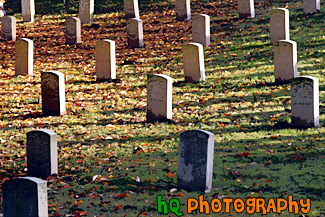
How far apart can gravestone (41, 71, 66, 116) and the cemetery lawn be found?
27cm

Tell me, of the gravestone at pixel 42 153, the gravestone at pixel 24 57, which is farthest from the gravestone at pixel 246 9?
the gravestone at pixel 42 153

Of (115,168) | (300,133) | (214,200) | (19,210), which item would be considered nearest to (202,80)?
(300,133)

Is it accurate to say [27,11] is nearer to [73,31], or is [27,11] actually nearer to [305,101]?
[73,31]

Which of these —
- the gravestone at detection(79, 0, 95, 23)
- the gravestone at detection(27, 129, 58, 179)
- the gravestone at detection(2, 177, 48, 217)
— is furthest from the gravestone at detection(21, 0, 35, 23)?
the gravestone at detection(2, 177, 48, 217)

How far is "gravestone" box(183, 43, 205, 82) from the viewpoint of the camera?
17.0 metres

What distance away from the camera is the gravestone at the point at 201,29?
818 inches

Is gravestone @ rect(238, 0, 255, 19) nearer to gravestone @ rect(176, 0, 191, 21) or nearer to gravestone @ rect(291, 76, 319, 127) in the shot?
gravestone @ rect(176, 0, 191, 21)

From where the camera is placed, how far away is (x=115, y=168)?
10.3 metres

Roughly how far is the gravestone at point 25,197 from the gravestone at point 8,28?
1784 cm

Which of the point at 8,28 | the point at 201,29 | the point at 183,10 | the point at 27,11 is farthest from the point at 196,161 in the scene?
the point at 27,11

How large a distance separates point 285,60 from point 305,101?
157 inches

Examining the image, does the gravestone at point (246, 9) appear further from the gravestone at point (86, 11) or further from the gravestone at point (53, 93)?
the gravestone at point (53, 93)

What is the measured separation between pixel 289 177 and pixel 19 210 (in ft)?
14.1

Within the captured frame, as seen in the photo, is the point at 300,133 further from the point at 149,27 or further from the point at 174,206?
the point at 149,27
